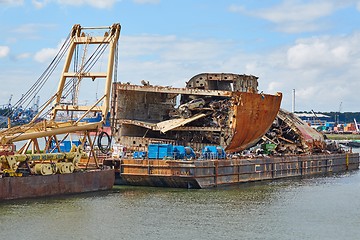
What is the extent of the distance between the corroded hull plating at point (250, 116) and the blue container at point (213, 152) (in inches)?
160

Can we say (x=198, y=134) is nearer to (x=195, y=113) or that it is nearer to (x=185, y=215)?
(x=195, y=113)

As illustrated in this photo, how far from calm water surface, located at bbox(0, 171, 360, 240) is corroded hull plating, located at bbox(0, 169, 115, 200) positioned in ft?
2.05

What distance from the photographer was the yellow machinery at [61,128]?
3700 centimetres

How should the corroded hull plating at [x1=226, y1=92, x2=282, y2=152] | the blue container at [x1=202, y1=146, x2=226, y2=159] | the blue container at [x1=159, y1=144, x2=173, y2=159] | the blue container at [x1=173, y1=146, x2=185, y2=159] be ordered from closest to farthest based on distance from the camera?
1. the blue container at [x1=159, y1=144, x2=173, y2=159]
2. the blue container at [x1=173, y1=146, x2=185, y2=159]
3. the blue container at [x1=202, y1=146, x2=226, y2=159]
4. the corroded hull plating at [x1=226, y1=92, x2=282, y2=152]

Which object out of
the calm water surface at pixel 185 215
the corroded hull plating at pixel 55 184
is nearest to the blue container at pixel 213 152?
the calm water surface at pixel 185 215

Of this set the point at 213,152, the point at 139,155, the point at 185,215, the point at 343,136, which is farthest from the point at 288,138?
the point at 343,136

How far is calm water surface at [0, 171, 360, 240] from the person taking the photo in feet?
94.3

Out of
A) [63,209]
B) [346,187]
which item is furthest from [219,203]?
[346,187]

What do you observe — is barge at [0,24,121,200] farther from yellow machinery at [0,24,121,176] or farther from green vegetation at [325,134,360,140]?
green vegetation at [325,134,360,140]

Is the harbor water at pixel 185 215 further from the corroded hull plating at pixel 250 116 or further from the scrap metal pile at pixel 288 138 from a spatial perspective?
the scrap metal pile at pixel 288 138

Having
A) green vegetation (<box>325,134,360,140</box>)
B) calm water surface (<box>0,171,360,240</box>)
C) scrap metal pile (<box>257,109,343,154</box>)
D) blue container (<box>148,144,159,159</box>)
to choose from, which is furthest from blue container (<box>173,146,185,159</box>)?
green vegetation (<box>325,134,360,140</box>)

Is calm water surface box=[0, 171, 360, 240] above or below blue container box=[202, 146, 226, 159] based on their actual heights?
below

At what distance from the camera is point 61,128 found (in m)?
41.2

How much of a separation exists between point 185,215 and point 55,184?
9.12 metres
